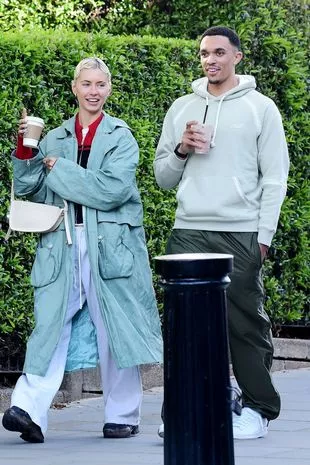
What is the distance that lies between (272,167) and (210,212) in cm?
39

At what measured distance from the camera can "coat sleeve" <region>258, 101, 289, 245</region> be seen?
710 cm

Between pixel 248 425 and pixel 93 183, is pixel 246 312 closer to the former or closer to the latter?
pixel 248 425

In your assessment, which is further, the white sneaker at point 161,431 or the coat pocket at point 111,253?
the coat pocket at point 111,253

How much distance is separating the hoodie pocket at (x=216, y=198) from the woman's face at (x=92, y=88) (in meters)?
0.66

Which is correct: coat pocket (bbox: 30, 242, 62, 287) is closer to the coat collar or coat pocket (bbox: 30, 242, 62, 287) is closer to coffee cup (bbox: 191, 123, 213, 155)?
the coat collar

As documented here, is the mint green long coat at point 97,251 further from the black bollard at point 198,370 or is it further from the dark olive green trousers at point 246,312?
the black bollard at point 198,370

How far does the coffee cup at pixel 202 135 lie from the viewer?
23.0 ft

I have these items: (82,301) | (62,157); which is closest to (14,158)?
(62,157)

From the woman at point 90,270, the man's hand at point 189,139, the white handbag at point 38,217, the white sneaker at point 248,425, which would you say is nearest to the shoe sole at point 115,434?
the woman at point 90,270

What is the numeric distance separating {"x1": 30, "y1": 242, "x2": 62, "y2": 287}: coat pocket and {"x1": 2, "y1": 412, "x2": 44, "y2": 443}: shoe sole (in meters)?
0.69

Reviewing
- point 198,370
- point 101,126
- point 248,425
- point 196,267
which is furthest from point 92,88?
point 198,370

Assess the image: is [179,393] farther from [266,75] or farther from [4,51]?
[266,75]

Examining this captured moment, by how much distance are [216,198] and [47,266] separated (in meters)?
0.94

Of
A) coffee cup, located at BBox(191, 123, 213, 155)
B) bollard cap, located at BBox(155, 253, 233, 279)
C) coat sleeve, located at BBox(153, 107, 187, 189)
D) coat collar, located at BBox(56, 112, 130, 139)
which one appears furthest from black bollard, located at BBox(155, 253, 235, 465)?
coat collar, located at BBox(56, 112, 130, 139)
